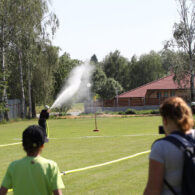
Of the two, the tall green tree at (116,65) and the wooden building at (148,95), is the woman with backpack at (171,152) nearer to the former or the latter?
the wooden building at (148,95)

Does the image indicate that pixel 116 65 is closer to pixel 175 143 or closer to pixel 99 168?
pixel 99 168

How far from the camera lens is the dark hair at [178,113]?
129 inches

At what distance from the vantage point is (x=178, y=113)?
327 centimetres

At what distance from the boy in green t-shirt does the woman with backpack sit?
1.00 m

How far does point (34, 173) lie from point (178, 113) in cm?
148

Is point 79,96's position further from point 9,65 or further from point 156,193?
point 156,193

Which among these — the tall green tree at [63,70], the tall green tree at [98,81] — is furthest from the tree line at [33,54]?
the tall green tree at [98,81]

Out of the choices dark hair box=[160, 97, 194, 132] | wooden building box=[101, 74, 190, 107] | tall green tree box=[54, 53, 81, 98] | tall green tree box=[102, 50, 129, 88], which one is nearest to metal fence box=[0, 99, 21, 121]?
tall green tree box=[54, 53, 81, 98]

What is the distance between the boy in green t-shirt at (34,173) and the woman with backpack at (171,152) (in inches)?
39.3

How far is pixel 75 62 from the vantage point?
232ft

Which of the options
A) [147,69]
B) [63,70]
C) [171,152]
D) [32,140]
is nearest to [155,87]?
[63,70]

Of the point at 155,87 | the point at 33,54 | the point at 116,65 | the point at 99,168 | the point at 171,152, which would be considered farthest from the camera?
the point at 116,65

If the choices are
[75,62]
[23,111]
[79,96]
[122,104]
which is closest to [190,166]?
[23,111]

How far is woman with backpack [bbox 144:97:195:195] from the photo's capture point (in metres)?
3.17
